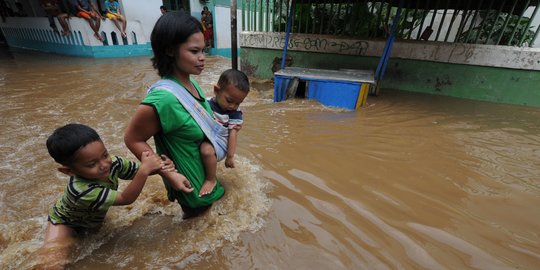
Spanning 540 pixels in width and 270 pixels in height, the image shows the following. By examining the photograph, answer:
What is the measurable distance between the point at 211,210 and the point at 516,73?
21.7ft

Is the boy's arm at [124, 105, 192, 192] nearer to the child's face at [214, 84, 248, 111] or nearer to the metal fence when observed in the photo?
the child's face at [214, 84, 248, 111]

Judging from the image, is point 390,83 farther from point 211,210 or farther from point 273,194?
point 211,210

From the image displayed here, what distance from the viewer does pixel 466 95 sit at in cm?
590

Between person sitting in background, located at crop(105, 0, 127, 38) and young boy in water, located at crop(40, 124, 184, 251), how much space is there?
36.8 ft

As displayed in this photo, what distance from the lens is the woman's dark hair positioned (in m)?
1.30

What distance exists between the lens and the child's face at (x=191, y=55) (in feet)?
4.43

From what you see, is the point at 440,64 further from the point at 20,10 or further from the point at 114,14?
the point at 20,10

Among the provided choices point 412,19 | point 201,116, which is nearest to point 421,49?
point 412,19

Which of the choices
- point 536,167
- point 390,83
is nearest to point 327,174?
point 536,167

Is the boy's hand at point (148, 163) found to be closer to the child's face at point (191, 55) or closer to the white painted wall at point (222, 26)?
the child's face at point (191, 55)

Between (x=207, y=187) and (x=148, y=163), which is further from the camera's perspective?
(x=207, y=187)

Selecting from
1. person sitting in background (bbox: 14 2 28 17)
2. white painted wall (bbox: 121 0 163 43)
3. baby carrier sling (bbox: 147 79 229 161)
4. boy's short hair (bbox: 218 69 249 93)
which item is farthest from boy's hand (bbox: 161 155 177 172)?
person sitting in background (bbox: 14 2 28 17)

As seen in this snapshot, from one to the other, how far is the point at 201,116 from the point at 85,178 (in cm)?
80

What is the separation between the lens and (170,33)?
1.30 m
